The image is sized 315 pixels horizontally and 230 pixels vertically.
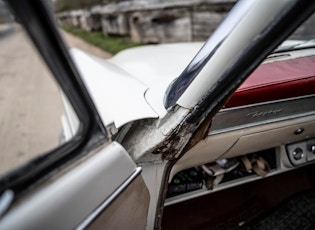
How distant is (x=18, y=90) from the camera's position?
103 cm

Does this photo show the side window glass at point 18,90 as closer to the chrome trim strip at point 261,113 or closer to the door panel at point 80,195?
the door panel at point 80,195

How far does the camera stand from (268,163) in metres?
1.96

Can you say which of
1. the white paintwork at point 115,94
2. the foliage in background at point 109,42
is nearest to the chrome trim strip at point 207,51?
the white paintwork at point 115,94

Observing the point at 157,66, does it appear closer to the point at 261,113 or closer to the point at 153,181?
the point at 261,113

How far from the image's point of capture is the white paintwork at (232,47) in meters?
0.92

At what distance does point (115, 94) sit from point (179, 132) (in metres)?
0.48

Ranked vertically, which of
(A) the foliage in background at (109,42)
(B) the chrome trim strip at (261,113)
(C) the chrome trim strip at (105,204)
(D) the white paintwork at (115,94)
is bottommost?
(A) the foliage in background at (109,42)

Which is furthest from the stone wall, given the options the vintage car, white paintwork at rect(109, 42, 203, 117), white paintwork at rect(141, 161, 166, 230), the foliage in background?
white paintwork at rect(141, 161, 166, 230)

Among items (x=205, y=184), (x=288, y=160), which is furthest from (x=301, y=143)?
(x=205, y=184)

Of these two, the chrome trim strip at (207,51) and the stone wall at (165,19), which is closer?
the chrome trim strip at (207,51)

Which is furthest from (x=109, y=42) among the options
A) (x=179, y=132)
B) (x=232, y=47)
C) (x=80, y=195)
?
(x=80, y=195)

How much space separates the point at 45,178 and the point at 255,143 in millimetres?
1141

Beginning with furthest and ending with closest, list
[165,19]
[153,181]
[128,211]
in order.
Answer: [165,19] < [153,181] < [128,211]

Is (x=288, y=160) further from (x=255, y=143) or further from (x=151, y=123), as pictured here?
(x=151, y=123)
